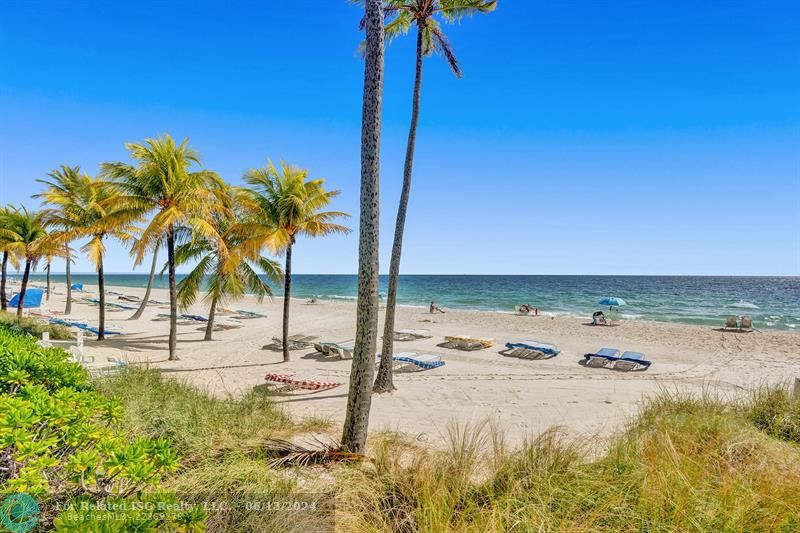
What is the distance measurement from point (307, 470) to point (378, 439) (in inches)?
57.1

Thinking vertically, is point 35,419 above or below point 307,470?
above

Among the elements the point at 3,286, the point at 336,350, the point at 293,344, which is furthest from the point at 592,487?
the point at 3,286

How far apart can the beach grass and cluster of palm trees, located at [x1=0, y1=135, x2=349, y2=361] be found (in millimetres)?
8085

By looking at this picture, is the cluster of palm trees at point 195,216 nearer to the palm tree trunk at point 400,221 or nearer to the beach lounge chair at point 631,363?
the palm tree trunk at point 400,221

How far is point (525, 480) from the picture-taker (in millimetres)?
3543

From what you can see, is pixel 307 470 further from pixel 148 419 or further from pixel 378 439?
pixel 148 419

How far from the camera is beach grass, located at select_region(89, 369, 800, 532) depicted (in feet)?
9.80

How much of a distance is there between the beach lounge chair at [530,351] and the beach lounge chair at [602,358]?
4.28 ft

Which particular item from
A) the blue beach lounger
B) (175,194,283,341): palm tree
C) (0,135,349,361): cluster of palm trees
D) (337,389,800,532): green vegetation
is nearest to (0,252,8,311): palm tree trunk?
(0,135,349,361): cluster of palm trees

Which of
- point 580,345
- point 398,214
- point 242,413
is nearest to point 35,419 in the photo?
point 242,413

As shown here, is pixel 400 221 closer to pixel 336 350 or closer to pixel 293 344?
pixel 336 350

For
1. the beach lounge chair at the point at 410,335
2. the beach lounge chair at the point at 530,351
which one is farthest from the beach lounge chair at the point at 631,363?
the beach lounge chair at the point at 410,335

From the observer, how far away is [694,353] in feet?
52.6

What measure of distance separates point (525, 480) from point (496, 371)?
9.14 meters
